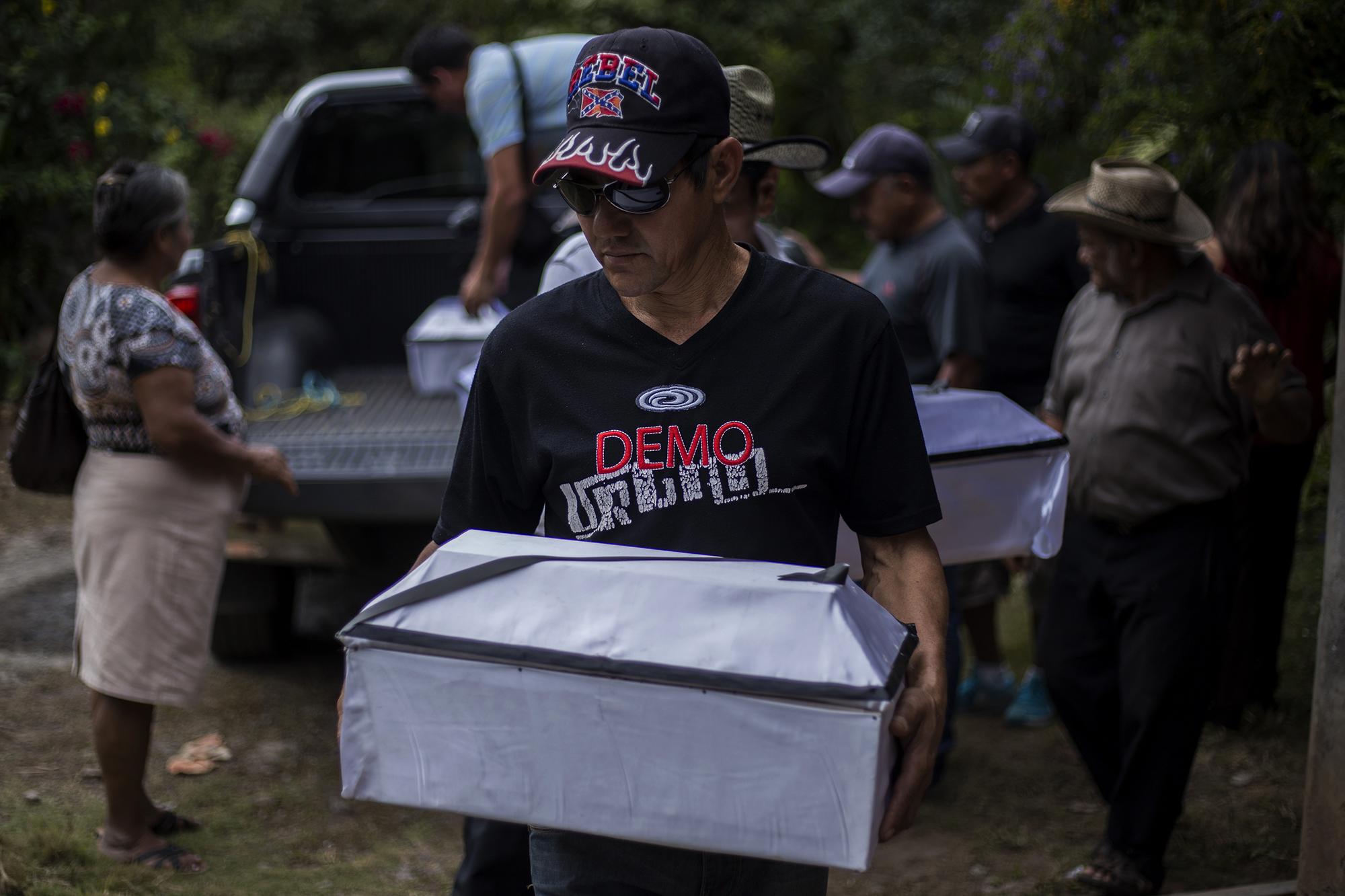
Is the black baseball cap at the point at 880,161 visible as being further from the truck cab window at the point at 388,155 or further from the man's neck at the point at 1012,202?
the truck cab window at the point at 388,155

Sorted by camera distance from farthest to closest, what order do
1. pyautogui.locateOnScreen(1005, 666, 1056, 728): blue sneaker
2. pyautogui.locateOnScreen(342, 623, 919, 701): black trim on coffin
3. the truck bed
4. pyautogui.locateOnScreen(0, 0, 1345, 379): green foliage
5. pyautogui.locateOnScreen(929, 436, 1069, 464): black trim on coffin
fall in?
pyautogui.locateOnScreen(1005, 666, 1056, 728): blue sneaker → the truck bed → pyautogui.locateOnScreen(0, 0, 1345, 379): green foliage → pyautogui.locateOnScreen(929, 436, 1069, 464): black trim on coffin → pyautogui.locateOnScreen(342, 623, 919, 701): black trim on coffin

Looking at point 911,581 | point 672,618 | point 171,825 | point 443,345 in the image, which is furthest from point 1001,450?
point 443,345

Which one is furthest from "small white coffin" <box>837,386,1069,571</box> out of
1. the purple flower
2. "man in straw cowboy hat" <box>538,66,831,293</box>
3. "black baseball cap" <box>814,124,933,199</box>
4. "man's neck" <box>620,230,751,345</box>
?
the purple flower

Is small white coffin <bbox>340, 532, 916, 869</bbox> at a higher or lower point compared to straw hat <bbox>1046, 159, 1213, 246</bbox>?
lower

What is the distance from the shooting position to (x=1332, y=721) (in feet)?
9.48

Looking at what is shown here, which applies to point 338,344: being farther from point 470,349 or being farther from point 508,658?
point 508,658

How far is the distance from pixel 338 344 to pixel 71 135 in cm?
341

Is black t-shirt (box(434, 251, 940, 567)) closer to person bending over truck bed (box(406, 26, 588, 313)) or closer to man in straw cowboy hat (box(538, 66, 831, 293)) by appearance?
man in straw cowboy hat (box(538, 66, 831, 293))

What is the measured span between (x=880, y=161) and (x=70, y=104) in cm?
577

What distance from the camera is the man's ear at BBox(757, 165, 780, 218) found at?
130 inches

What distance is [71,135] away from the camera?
8.43 metres

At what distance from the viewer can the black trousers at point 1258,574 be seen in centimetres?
452

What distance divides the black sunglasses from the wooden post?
1.80 meters

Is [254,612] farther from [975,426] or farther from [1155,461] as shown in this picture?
[1155,461]
